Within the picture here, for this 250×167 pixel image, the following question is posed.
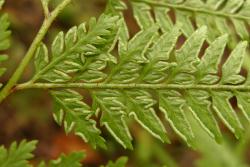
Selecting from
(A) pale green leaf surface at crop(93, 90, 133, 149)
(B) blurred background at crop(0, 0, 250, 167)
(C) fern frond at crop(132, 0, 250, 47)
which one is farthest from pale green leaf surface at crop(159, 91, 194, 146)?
(B) blurred background at crop(0, 0, 250, 167)

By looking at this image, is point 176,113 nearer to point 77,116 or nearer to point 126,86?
point 126,86

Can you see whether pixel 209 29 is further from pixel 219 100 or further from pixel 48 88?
pixel 48 88

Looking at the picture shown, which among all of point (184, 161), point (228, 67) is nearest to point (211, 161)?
point (184, 161)

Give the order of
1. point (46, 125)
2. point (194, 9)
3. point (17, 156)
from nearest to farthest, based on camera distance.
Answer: point (17, 156), point (194, 9), point (46, 125)


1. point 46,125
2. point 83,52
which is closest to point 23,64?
point 83,52

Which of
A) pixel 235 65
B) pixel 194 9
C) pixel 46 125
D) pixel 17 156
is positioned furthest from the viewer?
pixel 46 125

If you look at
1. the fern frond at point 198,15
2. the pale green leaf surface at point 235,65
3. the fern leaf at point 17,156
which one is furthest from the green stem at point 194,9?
the fern leaf at point 17,156
